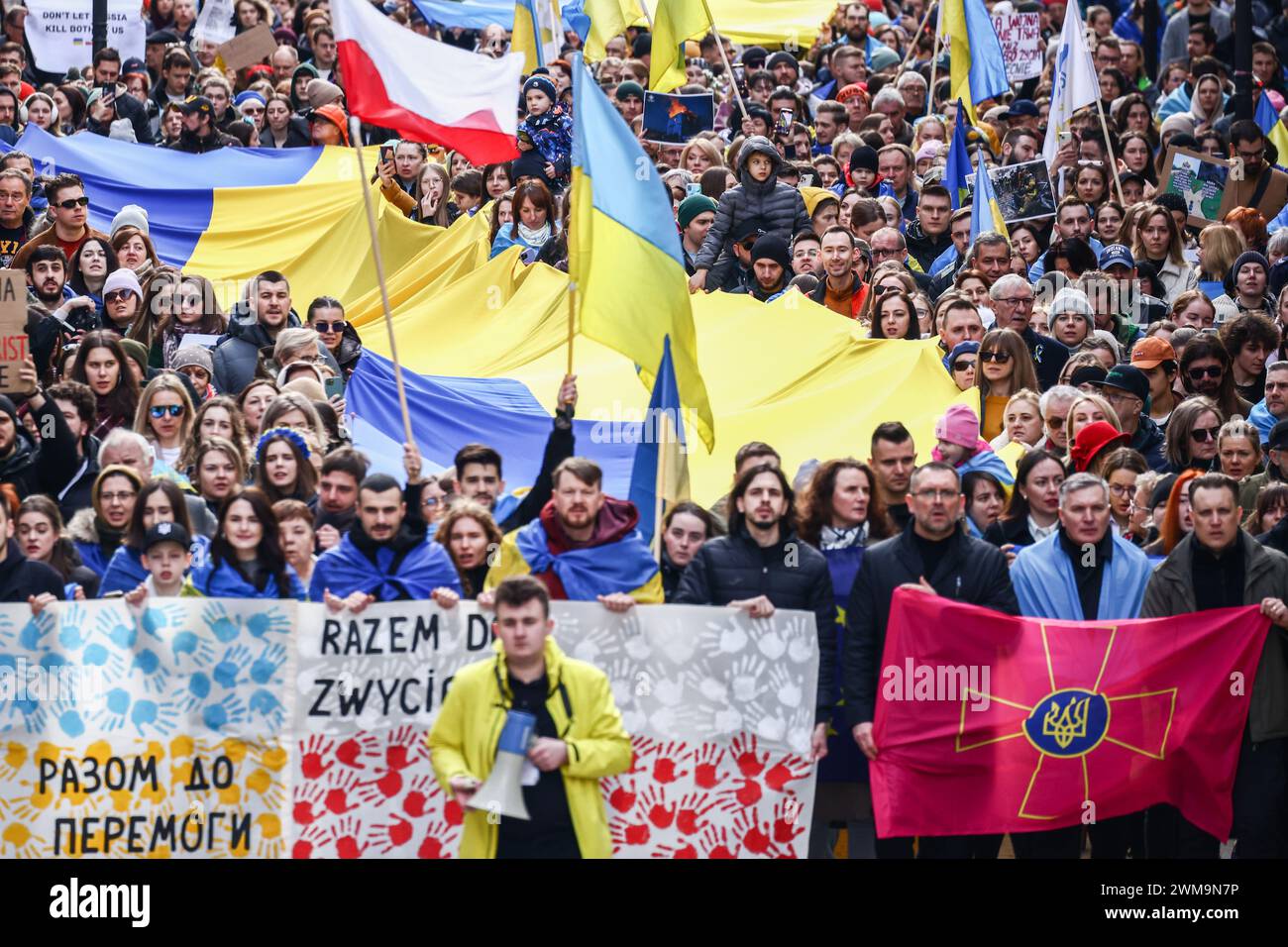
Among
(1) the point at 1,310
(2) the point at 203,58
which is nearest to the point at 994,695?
(1) the point at 1,310

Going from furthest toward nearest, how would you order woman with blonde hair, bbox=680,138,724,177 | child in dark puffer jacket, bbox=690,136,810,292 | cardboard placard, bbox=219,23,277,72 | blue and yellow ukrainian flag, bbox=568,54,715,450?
cardboard placard, bbox=219,23,277,72 < woman with blonde hair, bbox=680,138,724,177 < child in dark puffer jacket, bbox=690,136,810,292 < blue and yellow ukrainian flag, bbox=568,54,715,450

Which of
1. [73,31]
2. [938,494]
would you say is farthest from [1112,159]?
[73,31]

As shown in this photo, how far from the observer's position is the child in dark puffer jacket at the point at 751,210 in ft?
49.1

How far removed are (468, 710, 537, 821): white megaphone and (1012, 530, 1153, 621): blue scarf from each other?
2.13m

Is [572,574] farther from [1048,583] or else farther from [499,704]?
[1048,583]

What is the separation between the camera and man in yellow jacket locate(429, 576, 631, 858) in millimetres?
7770

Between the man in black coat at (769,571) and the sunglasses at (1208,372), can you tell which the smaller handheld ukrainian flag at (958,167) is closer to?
the sunglasses at (1208,372)

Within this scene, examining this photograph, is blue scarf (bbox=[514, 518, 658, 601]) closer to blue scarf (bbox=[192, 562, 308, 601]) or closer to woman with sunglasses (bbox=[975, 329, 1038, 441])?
blue scarf (bbox=[192, 562, 308, 601])

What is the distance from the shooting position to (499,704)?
307 inches

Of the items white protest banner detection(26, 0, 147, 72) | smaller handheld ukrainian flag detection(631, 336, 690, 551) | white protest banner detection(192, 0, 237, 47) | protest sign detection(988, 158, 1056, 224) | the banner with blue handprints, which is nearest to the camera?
the banner with blue handprints

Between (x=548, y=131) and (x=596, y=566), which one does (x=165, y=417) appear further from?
(x=548, y=131)

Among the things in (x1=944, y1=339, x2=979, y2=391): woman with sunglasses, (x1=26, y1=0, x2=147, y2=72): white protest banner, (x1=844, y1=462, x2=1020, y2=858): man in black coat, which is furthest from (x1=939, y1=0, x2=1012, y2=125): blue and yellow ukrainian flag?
(x1=844, y1=462, x2=1020, y2=858): man in black coat

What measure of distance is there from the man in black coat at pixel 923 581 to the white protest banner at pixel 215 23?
13693 millimetres

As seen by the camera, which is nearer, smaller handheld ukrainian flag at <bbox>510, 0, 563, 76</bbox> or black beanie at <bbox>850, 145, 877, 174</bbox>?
black beanie at <bbox>850, 145, 877, 174</bbox>
